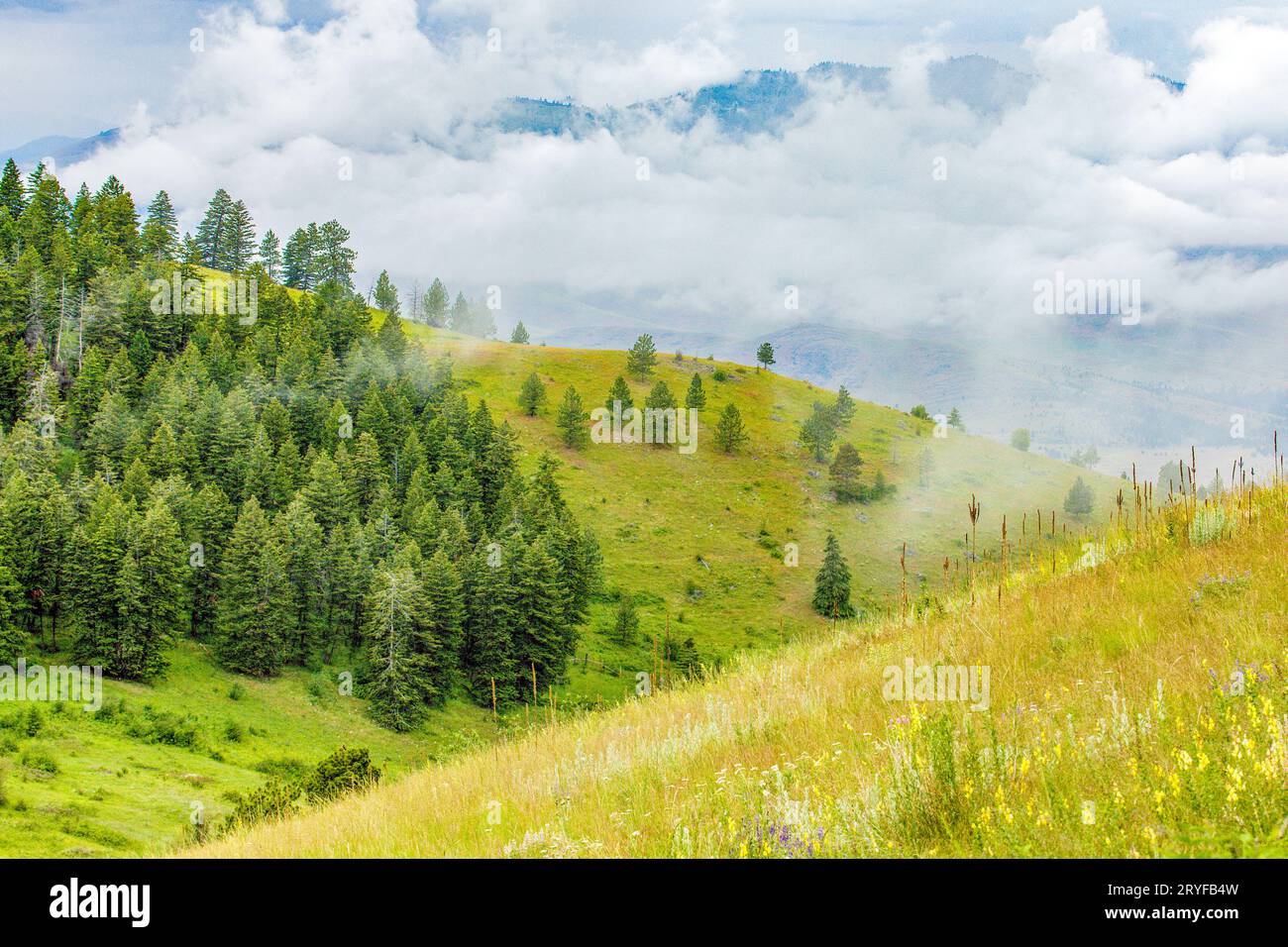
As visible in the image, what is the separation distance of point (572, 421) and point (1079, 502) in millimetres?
86072

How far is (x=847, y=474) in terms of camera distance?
12656 cm

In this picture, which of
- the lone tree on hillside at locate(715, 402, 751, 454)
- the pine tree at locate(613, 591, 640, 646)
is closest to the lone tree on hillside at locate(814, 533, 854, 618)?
the pine tree at locate(613, 591, 640, 646)

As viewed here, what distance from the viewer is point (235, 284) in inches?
4921

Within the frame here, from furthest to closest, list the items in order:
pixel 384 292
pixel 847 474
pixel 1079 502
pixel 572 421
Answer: pixel 384 292, pixel 572 421, pixel 847 474, pixel 1079 502

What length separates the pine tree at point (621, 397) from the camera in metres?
137

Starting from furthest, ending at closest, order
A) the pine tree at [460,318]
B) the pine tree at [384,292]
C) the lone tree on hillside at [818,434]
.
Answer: the pine tree at [460,318], the pine tree at [384,292], the lone tree on hillside at [818,434]

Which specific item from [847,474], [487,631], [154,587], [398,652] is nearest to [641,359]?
[847,474]

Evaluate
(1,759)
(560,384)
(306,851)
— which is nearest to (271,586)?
(1,759)

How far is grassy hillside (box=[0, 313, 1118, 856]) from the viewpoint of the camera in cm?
3834

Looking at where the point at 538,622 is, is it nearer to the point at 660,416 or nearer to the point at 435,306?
the point at 660,416

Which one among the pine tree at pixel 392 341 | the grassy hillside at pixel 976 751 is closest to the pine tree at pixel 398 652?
the pine tree at pixel 392 341

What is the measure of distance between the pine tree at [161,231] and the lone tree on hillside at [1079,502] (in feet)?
520

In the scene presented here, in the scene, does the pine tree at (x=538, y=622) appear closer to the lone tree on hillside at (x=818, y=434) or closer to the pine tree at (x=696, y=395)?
the pine tree at (x=696, y=395)

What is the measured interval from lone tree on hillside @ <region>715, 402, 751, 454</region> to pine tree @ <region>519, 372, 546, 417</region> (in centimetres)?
3309
